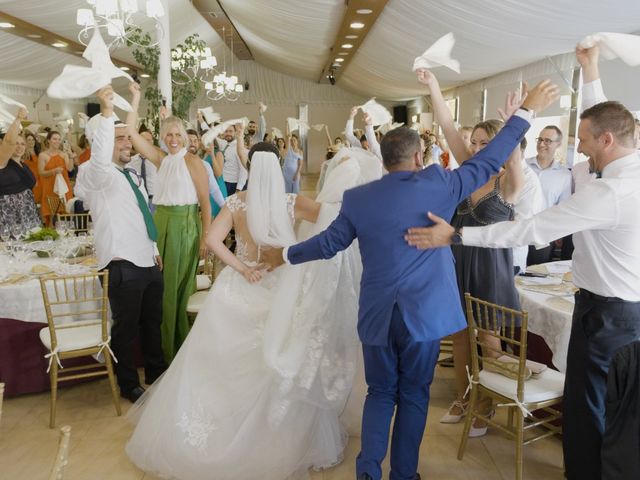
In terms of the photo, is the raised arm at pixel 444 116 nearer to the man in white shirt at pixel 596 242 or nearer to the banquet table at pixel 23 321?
the man in white shirt at pixel 596 242

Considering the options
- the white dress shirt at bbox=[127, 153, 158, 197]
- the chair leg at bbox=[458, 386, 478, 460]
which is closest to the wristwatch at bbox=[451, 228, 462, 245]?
the chair leg at bbox=[458, 386, 478, 460]

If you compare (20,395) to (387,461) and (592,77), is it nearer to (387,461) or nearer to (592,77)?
(387,461)

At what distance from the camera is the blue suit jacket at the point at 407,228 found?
2.15 meters

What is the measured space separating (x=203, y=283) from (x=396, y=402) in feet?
8.25

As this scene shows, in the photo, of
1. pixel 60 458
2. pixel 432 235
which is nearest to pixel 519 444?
pixel 432 235

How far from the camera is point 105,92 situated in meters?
2.81

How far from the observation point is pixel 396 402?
7.95ft

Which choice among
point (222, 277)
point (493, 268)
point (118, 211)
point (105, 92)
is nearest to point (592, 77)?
point (493, 268)

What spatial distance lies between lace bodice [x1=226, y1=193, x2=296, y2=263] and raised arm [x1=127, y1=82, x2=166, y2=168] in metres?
1.05

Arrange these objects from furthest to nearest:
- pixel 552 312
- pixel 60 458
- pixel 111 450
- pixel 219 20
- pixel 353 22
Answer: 1. pixel 219 20
2. pixel 353 22
3. pixel 111 450
4. pixel 552 312
5. pixel 60 458

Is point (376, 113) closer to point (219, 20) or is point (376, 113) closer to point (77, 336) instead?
point (77, 336)

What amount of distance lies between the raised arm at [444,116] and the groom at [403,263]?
494 mm

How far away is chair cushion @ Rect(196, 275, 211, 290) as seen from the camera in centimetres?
450

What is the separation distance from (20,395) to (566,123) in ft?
30.0
